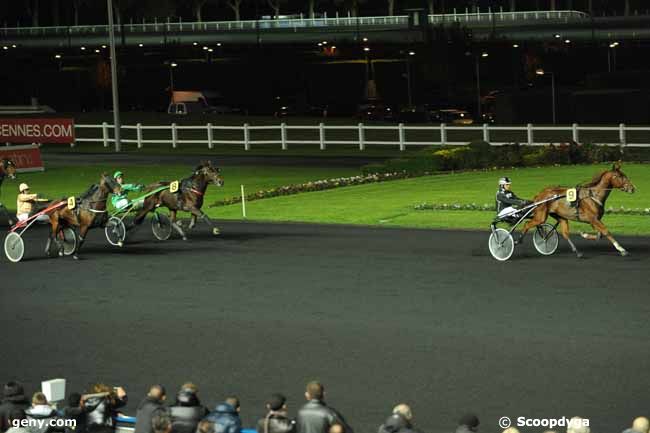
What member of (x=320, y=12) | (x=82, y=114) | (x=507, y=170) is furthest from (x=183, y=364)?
(x=320, y=12)

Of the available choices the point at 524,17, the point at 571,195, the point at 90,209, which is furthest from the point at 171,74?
the point at 571,195

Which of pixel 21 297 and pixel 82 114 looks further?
pixel 82 114

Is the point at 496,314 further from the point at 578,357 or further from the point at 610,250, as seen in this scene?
the point at 610,250

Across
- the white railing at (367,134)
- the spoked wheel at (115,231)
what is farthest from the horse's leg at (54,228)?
the white railing at (367,134)

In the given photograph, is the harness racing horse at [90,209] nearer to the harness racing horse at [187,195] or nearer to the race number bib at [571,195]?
the harness racing horse at [187,195]

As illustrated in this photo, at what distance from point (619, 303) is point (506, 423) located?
6.84 m

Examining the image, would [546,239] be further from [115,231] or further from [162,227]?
[115,231]

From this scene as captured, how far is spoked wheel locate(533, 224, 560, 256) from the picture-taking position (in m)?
24.8

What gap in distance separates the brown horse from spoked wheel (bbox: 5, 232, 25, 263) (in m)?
10.2

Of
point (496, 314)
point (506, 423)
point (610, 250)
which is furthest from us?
point (610, 250)

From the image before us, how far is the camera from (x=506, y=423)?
14000 millimetres

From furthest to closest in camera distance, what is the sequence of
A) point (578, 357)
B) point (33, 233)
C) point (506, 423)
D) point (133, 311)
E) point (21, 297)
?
point (33, 233), point (21, 297), point (133, 311), point (578, 357), point (506, 423)

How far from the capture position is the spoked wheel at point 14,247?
1049 inches

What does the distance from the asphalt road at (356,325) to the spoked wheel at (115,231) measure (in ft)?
0.93
